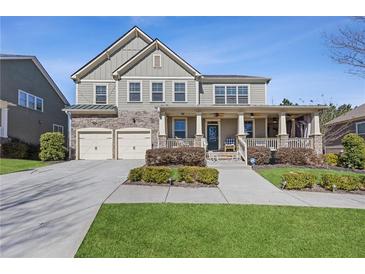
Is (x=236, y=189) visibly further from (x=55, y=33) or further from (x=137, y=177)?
(x=55, y=33)

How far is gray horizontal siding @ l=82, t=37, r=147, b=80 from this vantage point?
20469 millimetres

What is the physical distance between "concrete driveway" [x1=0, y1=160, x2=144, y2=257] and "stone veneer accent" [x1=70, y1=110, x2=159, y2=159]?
350 inches

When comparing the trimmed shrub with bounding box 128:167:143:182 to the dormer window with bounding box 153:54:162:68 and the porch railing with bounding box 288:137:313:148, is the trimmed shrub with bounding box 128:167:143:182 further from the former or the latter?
the dormer window with bounding box 153:54:162:68

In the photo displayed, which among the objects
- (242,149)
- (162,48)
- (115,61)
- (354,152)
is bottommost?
(354,152)

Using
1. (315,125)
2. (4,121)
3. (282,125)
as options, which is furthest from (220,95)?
(4,121)

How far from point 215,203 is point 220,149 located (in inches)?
506

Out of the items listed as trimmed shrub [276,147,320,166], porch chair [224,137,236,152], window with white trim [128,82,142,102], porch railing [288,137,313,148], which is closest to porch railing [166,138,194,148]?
porch chair [224,137,236,152]

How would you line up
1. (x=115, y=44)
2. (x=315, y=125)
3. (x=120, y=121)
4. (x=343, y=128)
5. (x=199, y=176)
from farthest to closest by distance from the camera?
1. (x=343, y=128)
2. (x=115, y=44)
3. (x=120, y=121)
4. (x=315, y=125)
5. (x=199, y=176)

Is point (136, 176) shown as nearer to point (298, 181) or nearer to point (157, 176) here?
point (157, 176)

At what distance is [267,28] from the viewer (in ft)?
27.7

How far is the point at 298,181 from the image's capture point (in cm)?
925

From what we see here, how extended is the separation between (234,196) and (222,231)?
2968 mm

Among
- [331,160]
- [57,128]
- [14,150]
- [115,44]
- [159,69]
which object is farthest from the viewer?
[57,128]
